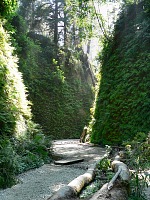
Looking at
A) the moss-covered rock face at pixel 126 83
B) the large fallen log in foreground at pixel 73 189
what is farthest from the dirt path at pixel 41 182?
the moss-covered rock face at pixel 126 83

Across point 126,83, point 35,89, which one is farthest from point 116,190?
point 35,89

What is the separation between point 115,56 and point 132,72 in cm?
256

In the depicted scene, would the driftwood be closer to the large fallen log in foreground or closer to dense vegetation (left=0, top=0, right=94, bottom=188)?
the large fallen log in foreground

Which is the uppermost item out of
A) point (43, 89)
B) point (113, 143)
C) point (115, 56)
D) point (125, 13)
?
point (125, 13)

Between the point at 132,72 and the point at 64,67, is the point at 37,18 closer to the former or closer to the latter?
the point at 64,67

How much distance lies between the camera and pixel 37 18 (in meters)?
26.8

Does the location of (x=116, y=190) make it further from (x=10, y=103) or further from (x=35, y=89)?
(x=35, y=89)

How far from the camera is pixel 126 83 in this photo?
40.0ft

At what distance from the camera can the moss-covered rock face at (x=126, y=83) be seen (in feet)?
36.0

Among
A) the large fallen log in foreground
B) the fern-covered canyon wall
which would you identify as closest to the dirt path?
the large fallen log in foreground

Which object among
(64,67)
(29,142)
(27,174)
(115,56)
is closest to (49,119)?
(64,67)

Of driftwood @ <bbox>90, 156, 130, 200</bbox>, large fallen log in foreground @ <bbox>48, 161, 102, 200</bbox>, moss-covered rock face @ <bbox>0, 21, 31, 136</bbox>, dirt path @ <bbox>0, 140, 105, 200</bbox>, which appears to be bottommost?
dirt path @ <bbox>0, 140, 105, 200</bbox>

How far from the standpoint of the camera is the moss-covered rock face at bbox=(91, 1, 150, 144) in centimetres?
1096

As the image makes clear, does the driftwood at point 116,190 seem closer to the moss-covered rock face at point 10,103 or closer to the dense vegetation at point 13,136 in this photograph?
the dense vegetation at point 13,136
